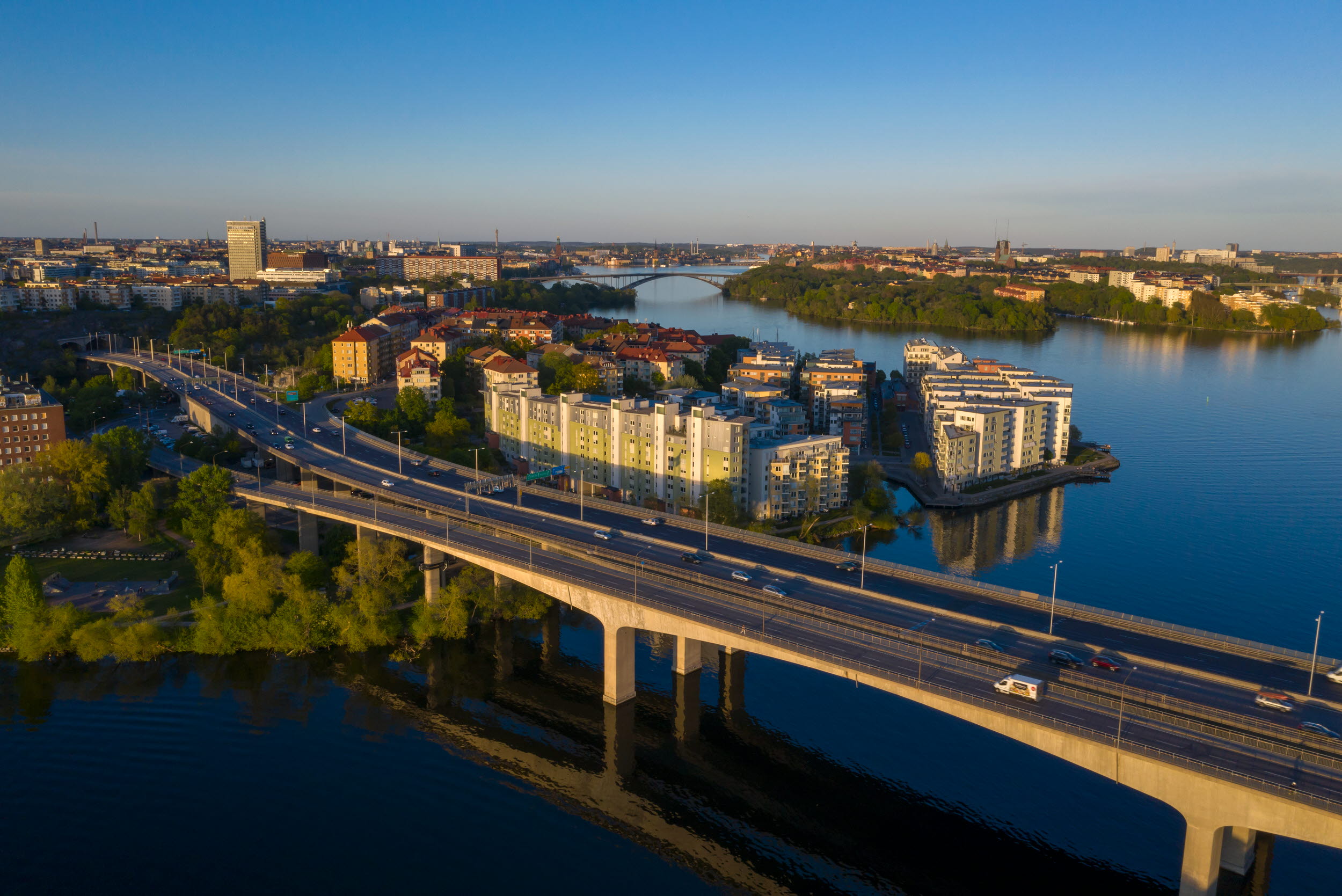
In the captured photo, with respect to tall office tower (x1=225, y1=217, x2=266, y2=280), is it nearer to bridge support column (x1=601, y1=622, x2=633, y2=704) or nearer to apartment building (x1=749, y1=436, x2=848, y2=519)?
apartment building (x1=749, y1=436, x2=848, y2=519)

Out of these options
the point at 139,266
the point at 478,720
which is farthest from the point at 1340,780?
the point at 139,266

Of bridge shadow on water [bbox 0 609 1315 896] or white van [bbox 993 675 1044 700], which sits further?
bridge shadow on water [bbox 0 609 1315 896]

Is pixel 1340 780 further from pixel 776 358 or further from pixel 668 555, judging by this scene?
pixel 776 358

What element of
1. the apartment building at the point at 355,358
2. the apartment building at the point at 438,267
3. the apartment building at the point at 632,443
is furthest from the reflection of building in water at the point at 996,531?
the apartment building at the point at 438,267

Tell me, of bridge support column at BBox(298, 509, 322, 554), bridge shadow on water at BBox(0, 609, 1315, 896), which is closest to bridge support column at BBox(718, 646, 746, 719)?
bridge shadow on water at BBox(0, 609, 1315, 896)

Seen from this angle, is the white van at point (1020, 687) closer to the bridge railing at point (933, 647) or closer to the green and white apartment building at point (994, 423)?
the bridge railing at point (933, 647)

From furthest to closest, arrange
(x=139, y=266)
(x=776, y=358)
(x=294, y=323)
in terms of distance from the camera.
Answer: (x=139, y=266) < (x=294, y=323) < (x=776, y=358)
